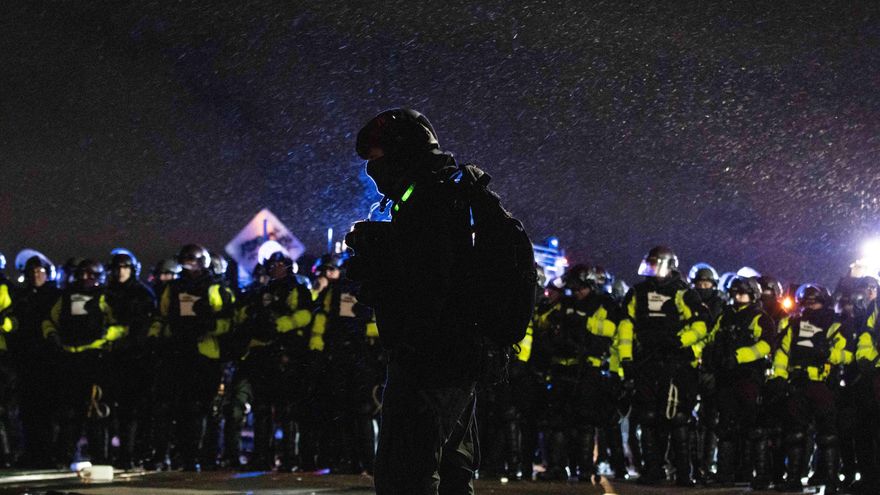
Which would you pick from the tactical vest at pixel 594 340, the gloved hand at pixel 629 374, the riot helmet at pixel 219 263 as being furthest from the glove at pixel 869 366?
the riot helmet at pixel 219 263

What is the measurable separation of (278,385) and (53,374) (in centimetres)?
253

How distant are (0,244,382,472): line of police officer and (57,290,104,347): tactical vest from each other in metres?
0.01

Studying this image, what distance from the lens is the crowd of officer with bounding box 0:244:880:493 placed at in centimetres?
1065

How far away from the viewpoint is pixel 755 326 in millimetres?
10625

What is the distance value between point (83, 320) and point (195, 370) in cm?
132

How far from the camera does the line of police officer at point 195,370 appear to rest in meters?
11.4

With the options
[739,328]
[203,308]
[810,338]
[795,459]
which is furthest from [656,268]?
[203,308]

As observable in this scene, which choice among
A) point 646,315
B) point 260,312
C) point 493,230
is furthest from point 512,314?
point 260,312

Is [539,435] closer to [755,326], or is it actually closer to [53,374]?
[755,326]

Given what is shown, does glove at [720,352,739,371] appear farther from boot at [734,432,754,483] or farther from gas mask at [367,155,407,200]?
gas mask at [367,155,407,200]

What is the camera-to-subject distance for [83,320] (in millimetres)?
11609

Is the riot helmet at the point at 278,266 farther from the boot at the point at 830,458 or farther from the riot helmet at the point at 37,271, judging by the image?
the boot at the point at 830,458

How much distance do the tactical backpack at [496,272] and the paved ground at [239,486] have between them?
5269 mm

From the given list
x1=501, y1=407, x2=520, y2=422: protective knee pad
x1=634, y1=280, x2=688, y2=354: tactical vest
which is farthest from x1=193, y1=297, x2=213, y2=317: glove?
x1=634, y1=280, x2=688, y2=354: tactical vest
